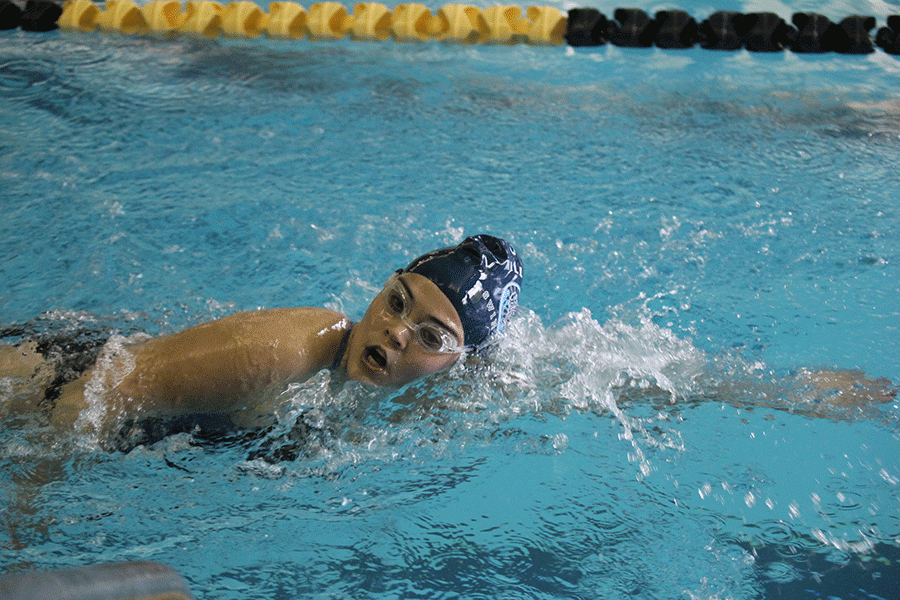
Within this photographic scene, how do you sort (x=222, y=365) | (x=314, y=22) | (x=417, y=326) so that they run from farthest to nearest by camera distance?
(x=314, y=22) < (x=417, y=326) < (x=222, y=365)

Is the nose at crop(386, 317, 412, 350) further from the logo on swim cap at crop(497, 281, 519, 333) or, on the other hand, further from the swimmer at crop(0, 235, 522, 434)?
the logo on swim cap at crop(497, 281, 519, 333)

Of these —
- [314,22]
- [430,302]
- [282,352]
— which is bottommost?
[282,352]

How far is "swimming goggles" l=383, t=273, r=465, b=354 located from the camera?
221 cm

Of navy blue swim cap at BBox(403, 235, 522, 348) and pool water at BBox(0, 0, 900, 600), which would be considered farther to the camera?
navy blue swim cap at BBox(403, 235, 522, 348)

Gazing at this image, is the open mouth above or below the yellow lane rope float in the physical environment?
below

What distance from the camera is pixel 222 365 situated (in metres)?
2.10

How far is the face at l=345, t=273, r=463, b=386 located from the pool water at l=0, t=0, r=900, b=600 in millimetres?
153

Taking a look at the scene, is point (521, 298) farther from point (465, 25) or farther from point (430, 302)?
point (465, 25)

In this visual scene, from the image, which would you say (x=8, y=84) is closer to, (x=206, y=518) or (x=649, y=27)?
(x=206, y=518)

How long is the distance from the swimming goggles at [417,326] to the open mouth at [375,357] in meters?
0.11

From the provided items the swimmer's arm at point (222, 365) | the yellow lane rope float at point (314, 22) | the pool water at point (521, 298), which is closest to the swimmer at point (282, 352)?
the swimmer's arm at point (222, 365)

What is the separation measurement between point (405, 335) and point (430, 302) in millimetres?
137

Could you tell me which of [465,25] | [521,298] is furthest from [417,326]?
[465,25]

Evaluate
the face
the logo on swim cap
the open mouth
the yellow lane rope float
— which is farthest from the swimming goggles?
the yellow lane rope float
